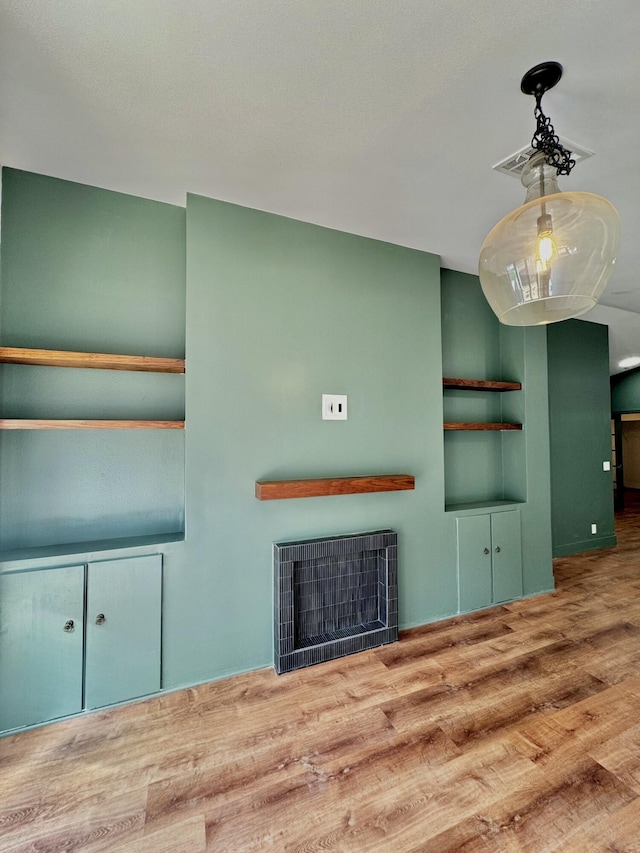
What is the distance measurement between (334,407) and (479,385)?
55.0 inches

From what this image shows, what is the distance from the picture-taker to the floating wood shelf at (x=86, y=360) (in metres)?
1.79

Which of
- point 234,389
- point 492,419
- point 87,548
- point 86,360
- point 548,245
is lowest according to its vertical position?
point 87,548

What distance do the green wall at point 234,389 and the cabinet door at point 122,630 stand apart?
7cm

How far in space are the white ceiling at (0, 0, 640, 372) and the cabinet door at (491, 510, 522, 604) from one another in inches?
91.0

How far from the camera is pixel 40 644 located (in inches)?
70.3

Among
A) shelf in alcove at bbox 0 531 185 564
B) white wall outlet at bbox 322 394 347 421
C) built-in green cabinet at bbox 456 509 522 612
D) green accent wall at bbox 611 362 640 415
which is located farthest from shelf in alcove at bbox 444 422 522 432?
green accent wall at bbox 611 362 640 415

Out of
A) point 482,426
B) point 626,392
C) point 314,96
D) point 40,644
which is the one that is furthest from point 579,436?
point 40,644

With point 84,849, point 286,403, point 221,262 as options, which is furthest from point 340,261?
point 84,849

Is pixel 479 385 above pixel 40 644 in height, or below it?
above

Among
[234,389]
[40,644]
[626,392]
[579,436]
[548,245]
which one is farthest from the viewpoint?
[626,392]

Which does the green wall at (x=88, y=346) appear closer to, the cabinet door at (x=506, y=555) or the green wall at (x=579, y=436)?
the cabinet door at (x=506, y=555)

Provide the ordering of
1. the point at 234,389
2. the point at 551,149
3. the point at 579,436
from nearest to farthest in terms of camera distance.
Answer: the point at 551,149 → the point at 234,389 → the point at 579,436

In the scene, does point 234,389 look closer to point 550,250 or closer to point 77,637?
point 77,637

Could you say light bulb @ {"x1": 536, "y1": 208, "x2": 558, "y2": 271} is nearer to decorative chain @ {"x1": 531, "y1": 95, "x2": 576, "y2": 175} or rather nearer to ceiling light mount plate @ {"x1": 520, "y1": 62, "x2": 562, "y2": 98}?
decorative chain @ {"x1": 531, "y1": 95, "x2": 576, "y2": 175}
